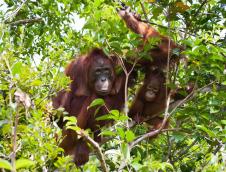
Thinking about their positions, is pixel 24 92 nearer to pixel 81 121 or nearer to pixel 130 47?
pixel 130 47

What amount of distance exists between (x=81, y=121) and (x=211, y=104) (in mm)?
1817

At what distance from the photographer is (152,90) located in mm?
4801

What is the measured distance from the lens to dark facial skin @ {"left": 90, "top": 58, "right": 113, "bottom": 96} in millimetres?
4750

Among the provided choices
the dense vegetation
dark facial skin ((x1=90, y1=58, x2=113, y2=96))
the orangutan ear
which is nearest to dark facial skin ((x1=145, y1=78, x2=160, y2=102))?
the dense vegetation

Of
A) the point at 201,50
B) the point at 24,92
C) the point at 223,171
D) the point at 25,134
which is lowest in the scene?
the point at 223,171

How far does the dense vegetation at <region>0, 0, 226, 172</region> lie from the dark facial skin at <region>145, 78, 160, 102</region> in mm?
197

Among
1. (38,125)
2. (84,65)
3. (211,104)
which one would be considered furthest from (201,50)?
(84,65)

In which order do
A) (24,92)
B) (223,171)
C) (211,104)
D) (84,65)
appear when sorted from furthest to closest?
1. (84,65)
2. (211,104)
3. (223,171)
4. (24,92)

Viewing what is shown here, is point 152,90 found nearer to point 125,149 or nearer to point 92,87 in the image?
point 92,87

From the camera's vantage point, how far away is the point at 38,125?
2221 millimetres

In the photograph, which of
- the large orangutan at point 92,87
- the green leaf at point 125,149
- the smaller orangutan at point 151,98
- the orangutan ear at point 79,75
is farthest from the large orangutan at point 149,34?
the green leaf at point 125,149

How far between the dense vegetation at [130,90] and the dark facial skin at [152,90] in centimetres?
20

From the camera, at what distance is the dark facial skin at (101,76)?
15.6ft

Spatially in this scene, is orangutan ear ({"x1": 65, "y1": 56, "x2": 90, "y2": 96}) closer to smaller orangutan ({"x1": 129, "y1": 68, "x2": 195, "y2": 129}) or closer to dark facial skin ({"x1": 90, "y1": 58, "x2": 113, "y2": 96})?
dark facial skin ({"x1": 90, "y1": 58, "x2": 113, "y2": 96})
